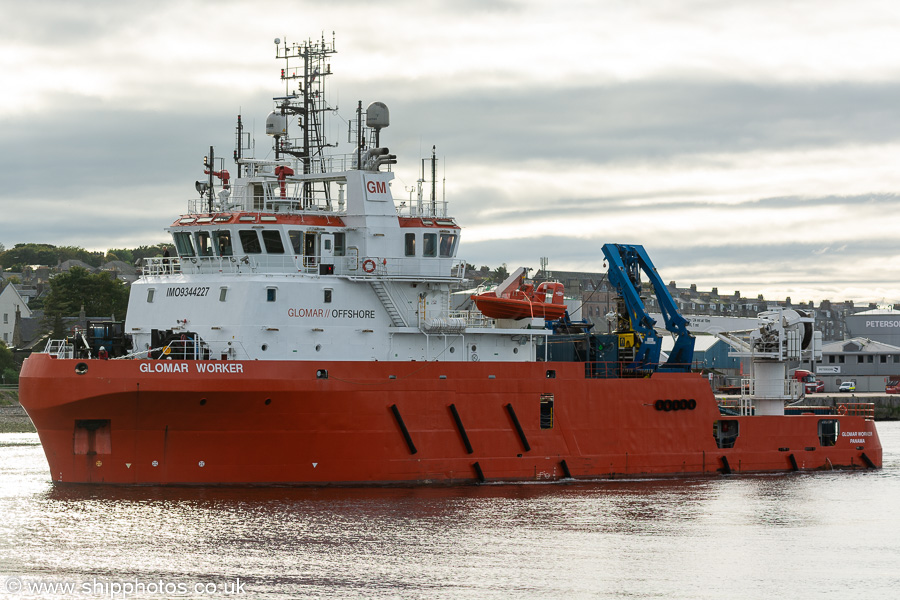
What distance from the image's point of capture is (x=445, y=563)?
740 inches

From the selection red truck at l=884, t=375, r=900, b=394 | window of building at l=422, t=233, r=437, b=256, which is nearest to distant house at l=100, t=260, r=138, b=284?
red truck at l=884, t=375, r=900, b=394

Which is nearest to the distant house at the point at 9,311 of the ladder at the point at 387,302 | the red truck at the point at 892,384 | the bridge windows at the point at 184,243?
the bridge windows at the point at 184,243

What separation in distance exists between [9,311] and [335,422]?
186 ft

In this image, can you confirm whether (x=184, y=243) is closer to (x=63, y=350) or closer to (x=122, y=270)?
(x=63, y=350)

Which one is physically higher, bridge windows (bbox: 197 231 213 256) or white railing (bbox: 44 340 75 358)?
bridge windows (bbox: 197 231 213 256)

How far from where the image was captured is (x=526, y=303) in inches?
1121

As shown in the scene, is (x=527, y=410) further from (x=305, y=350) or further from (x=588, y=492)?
(x=305, y=350)

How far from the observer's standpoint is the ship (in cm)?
2378

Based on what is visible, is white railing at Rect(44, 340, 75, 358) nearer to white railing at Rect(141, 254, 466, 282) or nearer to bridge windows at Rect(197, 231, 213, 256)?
white railing at Rect(141, 254, 466, 282)

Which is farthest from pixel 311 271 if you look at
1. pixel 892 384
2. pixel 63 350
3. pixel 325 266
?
pixel 892 384

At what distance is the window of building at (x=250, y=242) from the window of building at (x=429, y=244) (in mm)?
4020

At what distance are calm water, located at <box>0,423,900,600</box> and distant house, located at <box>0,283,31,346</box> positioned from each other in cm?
4998

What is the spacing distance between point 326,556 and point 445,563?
2004 mm

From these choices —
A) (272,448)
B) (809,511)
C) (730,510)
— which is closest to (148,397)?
(272,448)
